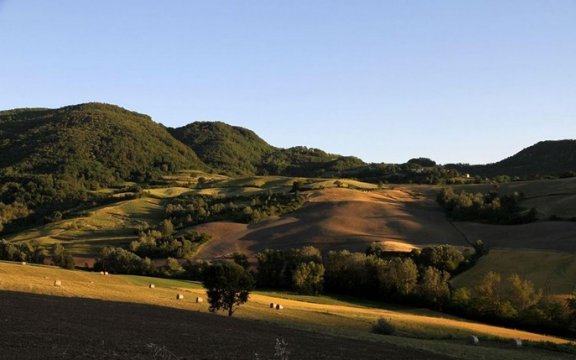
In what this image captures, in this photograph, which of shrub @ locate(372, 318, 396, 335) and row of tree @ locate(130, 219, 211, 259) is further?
row of tree @ locate(130, 219, 211, 259)

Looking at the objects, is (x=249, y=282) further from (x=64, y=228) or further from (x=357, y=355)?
(x=64, y=228)

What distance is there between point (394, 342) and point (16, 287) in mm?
28426

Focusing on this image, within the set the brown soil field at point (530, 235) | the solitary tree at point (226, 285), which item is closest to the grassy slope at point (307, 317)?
the solitary tree at point (226, 285)

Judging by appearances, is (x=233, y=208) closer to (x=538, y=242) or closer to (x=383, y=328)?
(x=538, y=242)

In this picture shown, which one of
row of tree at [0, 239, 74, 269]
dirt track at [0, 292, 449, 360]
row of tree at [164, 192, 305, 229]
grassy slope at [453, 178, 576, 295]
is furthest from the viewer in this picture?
row of tree at [164, 192, 305, 229]

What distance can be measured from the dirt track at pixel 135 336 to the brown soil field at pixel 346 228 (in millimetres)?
55734

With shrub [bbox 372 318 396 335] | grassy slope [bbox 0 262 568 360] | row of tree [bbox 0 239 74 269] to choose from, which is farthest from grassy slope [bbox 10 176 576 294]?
shrub [bbox 372 318 396 335]

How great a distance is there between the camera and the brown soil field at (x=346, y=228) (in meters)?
94.5

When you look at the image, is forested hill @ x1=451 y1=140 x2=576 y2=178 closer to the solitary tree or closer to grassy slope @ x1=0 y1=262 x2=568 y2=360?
grassy slope @ x1=0 y1=262 x2=568 y2=360

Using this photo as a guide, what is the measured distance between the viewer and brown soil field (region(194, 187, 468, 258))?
9452 centimetres

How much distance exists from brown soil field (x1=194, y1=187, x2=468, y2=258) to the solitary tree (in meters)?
45.8

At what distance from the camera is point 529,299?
62.3 m

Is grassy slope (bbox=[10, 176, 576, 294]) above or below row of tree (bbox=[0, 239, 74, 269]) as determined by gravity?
above

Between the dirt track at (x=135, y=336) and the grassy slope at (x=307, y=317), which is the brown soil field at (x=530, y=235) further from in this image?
the dirt track at (x=135, y=336)
